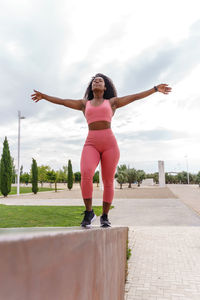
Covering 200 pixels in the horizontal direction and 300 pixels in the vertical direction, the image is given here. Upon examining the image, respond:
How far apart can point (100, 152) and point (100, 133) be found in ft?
0.71

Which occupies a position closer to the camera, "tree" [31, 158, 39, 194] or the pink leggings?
the pink leggings

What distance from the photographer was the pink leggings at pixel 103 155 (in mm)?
2791

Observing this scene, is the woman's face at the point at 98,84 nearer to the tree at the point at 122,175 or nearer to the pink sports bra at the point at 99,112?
the pink sports bra at the point at 99,112

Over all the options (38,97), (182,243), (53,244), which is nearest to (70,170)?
(182,243)

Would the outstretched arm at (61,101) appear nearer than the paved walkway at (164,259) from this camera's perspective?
Yes

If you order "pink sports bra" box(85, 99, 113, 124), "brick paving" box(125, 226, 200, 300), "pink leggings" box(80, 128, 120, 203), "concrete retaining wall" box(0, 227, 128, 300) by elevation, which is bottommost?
"brick paving" box(125, 226, 200, 300)

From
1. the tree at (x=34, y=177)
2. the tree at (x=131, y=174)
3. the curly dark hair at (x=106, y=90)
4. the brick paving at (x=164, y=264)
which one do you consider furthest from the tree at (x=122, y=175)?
the curly dark hair at (x=106, y=90)

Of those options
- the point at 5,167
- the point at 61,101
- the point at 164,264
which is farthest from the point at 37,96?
the point at 5,167

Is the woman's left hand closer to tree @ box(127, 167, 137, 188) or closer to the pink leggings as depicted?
the pink leggings

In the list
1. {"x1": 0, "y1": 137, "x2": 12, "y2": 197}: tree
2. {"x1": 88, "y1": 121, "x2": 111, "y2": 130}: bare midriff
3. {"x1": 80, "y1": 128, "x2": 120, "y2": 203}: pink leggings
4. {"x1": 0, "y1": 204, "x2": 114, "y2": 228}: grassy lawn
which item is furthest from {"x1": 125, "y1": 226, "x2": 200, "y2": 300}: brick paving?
{"x1": 0, "y1": 137, "x2": 12, "y2": 197}: tree

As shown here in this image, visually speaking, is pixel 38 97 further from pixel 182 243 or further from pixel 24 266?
pixel 182 243

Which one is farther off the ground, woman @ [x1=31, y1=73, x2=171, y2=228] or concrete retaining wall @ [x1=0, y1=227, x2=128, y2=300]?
woman @ [x1=31, y1=73, x2=171, y2=228]

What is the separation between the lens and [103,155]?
294cm

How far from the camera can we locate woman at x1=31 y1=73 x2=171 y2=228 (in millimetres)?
2787
